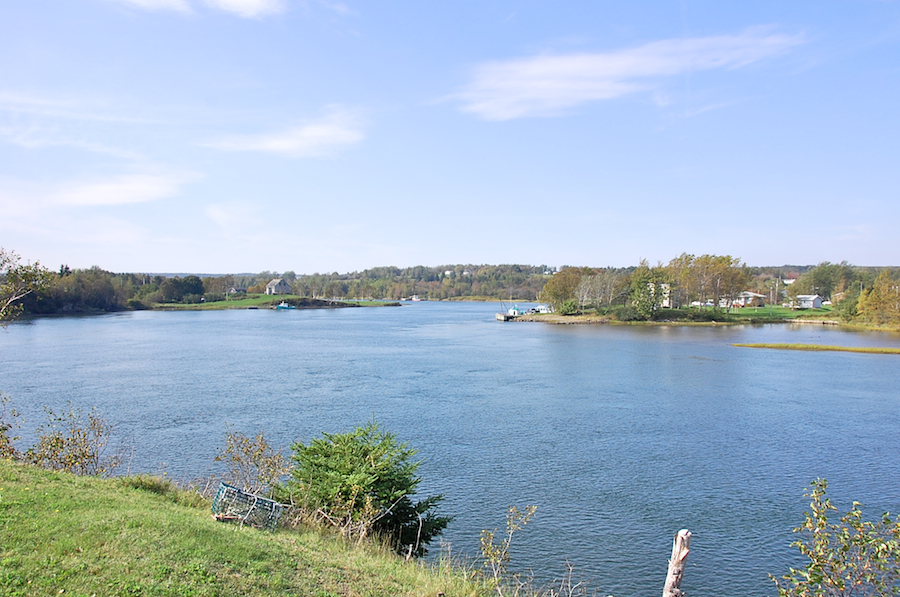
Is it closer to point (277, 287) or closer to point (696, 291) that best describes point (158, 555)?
point (696, 291)

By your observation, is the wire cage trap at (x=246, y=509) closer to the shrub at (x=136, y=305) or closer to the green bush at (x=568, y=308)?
the green bush at (x=568, y=308)

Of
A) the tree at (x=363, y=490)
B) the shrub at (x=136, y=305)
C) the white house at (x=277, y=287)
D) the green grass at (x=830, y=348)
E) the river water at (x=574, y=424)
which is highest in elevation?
the white house at (x=277, y=287)

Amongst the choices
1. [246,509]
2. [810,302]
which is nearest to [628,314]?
[810,302]

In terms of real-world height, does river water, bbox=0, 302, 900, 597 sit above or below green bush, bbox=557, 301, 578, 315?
below

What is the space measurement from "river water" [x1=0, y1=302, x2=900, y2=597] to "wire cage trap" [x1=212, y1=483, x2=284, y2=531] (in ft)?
16.1

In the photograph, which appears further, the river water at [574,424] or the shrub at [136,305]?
the shrub at [136,305]

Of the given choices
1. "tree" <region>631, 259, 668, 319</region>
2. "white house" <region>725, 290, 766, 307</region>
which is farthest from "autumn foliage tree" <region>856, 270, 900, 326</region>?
"white house" <region>725, 290, 766, 307</region>

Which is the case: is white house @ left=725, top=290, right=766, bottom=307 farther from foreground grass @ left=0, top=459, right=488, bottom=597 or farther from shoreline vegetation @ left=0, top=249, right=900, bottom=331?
foreground grass @ left=0, top=459, right=488, bottom=597

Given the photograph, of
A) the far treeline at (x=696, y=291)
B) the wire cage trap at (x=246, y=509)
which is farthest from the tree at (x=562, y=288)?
the wire cage trap at (x=246, y=509)

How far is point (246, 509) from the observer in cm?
984

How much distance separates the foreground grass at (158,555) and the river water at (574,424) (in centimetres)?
513

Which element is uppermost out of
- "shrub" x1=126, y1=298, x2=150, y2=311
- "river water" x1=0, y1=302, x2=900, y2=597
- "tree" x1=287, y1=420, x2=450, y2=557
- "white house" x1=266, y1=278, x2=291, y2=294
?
"white house" x1=266, y1=278, x2=291, y2=294

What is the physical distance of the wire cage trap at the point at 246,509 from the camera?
31.7 feet

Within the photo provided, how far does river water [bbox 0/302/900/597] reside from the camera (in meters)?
14.3
